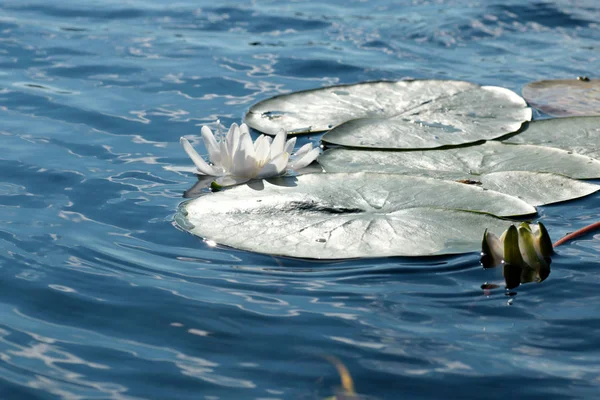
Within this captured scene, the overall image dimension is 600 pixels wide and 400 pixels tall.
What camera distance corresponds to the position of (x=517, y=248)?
8.94 feet

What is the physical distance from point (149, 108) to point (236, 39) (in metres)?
1.87

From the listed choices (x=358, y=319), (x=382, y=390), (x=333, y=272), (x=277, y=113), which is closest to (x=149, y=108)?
(x=277, y=113)

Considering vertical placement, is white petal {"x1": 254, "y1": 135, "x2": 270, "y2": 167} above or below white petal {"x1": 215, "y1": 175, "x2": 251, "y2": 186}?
above

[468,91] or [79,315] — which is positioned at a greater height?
[468,91]

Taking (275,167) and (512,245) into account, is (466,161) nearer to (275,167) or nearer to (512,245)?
(275,167)

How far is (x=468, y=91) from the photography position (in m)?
4.58

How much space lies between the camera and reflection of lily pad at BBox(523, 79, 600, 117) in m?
4.49

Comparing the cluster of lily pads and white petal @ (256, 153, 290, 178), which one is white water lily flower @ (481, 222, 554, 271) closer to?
the cluster of lily pads

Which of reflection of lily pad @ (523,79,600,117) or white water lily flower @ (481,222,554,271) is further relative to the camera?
reflection of lily pad @ (523,79,600,117)

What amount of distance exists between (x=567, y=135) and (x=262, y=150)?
Answer: 1581 millimetres

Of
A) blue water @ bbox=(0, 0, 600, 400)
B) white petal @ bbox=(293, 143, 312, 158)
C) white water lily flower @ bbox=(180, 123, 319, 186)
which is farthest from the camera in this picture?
white petal @ bbox=(293, 143, 312, 158)

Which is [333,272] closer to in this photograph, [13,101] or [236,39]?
[13,101]

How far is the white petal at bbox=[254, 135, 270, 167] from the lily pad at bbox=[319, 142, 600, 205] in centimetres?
Answer: 29

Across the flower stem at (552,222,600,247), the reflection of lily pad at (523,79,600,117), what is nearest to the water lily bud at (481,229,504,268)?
the flower stem at (552,222,600,247)
